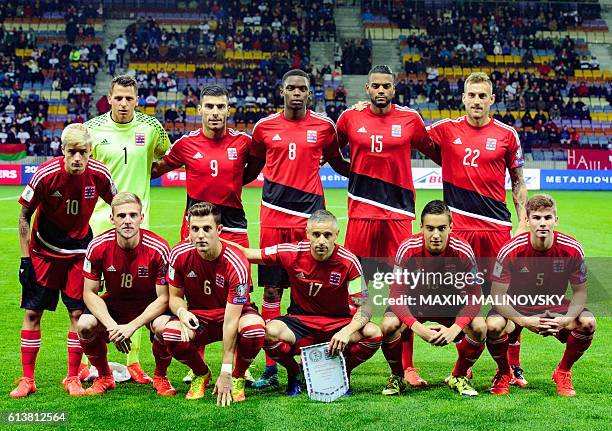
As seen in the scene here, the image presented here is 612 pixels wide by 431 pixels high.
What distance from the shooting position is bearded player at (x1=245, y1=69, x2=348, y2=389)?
21.6ft

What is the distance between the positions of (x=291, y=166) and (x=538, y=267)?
80.1 inches

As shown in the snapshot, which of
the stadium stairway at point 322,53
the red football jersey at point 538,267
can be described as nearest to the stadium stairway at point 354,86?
the stadium stairway at point 322,53

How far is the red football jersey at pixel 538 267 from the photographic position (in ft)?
19.4

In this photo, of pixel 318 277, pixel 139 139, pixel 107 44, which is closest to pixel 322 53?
pixel 107 44

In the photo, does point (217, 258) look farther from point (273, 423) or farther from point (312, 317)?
point (273, 423)

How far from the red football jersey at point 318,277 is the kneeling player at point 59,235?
1.37 metres

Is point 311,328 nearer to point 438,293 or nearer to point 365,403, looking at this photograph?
point 365,403

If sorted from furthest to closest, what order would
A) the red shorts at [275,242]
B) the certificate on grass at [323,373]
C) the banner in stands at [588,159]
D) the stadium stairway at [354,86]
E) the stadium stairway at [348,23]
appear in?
the stadium stairway at [348,23] < the stadium stairway at [354,86] < the banner in stands at [588,159] < the red shorts at [275,242] < the certificate on grass at [323,373]

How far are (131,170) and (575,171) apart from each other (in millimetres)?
20995

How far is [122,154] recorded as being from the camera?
6.67 meters

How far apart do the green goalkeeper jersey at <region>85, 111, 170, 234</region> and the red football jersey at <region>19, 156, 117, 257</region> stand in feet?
1.48

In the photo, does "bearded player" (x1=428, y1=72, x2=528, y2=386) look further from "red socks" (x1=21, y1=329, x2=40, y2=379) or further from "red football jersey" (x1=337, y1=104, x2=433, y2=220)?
"red socks" (x1=21, y1=329, x2=40, y2=379)

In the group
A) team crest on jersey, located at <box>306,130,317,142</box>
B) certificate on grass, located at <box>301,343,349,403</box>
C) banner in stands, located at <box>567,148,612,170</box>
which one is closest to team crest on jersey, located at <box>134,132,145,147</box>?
team crest on jersey, located at <box>306,130,317,142</box>

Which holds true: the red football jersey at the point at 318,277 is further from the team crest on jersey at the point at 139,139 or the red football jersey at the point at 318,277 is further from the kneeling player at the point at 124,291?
the team crest on jersey at the point at 139,139
